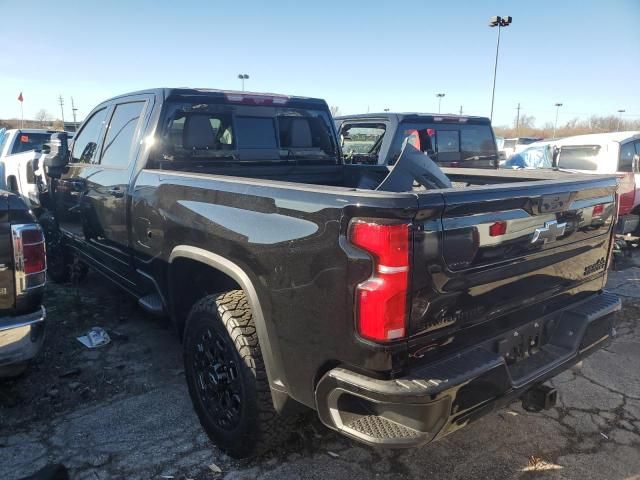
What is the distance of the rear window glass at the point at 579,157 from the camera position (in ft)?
28.1

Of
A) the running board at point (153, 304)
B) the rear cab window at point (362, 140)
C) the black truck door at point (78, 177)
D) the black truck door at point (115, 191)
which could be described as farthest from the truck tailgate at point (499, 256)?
the rear cab window at point (362, 140)

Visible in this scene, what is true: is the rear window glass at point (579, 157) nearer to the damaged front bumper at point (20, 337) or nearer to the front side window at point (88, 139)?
the front side window at point (88, 139)

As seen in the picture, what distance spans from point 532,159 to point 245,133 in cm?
854

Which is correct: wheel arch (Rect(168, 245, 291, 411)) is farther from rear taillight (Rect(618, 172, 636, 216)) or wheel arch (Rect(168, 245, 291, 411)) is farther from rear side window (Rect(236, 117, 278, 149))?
rear taillight (Rect(618, 172, 636, 216))

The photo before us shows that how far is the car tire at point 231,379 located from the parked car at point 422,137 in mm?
4644

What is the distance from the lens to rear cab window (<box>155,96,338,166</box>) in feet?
11.9

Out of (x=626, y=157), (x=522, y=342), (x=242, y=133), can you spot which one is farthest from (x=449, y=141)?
(x=522, y=342)

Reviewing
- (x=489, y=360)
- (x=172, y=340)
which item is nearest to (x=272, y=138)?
(x=172, y=340)

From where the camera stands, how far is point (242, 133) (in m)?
4.02

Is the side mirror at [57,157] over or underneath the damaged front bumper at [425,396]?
over

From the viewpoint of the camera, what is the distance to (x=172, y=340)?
4.31 meters

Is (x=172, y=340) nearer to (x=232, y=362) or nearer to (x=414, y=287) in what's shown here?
(x=232, y=362)

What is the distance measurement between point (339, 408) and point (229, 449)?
0.97m

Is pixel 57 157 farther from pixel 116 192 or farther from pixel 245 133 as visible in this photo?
pixel 245 133
